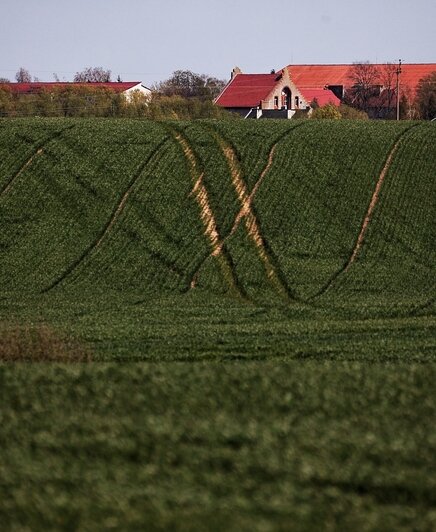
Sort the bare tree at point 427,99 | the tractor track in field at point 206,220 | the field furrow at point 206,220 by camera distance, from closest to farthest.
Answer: the tractor track in field at point 206,220 < the field furrow at point 206,220 < the bare tree at point 427,99

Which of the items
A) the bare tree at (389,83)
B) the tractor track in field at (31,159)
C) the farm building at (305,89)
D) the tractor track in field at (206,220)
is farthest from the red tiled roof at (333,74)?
the tractor track in field at (31,159)

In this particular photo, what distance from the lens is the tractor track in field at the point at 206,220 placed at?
4406cm

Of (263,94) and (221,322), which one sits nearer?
(221,322)

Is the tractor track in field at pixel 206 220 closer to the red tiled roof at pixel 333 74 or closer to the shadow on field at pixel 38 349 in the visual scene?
the shadow on field at pixel 38 349

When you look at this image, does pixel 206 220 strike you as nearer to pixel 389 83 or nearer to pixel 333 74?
pixel 389 83

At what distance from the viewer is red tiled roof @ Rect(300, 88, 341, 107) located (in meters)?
115

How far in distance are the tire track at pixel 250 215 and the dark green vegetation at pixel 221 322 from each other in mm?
114

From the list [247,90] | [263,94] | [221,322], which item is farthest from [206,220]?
[247,90]

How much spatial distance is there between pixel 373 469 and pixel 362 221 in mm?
34505

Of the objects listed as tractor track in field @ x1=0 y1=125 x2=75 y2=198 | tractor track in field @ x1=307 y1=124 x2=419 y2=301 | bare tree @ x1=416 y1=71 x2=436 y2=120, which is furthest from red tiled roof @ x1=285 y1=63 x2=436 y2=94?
tractor track in field @ x1=0 y1=125 x2=75 y2=198

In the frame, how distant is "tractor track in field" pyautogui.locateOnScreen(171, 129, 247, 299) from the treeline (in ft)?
84.0

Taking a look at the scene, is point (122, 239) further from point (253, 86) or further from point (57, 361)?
point (253, 86)

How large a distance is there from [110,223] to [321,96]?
7087 cm

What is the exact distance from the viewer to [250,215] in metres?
49.7
